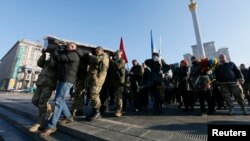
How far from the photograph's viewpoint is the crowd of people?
164 inches

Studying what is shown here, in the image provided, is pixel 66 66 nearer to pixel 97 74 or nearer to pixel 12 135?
pixel 97 74

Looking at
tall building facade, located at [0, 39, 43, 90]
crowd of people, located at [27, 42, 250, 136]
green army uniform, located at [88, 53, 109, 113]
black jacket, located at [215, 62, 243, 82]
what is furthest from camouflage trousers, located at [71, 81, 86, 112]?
tall building facade, located at [0, 39, 43, 90]

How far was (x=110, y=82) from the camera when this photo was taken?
5664 millimetres

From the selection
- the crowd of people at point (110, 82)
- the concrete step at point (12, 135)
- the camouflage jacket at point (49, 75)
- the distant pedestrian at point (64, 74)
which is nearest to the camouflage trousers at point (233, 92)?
the crowd of people at point (110, 82)

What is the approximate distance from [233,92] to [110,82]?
3.85 meters

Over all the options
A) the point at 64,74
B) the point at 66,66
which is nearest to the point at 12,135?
the point at 64,74

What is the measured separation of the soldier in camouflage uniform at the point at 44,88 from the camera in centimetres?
421

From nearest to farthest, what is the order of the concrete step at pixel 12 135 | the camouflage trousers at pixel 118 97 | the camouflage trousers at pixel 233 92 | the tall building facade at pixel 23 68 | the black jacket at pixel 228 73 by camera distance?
1. the concrete step at pixel 12 135
2. the camouflage trousers at pixel 118 97
3. the camouflage trousers at pixel 233 92
4. the black jacket at pixel 228 73
5. the tall building facade at pixel 23 68

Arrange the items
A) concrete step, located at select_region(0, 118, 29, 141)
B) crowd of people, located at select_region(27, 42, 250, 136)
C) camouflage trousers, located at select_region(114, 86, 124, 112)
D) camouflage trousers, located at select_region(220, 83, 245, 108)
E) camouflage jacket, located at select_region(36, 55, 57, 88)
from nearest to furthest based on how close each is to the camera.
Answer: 1. concrete step, located at select_region(0, 118, 29, 141)
2. crowd of people, located at select_region(27, 42, 250, 136)
3. camouflage jacket, located at select_region(36, 55, 57, 88)
4. camouflage trousers, located at select_region(114, 86, 124, 112)
5. camouflage trousers, located at select_region(220, 83, 245, 108)

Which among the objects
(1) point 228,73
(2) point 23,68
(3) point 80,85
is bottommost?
(3) point 80,85

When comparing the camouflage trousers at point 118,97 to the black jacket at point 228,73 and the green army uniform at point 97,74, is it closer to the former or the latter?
the green army uniform at point 97,74

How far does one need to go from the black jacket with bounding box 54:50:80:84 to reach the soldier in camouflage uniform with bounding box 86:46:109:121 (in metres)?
0.56

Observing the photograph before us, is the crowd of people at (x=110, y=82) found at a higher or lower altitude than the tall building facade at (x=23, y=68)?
lower

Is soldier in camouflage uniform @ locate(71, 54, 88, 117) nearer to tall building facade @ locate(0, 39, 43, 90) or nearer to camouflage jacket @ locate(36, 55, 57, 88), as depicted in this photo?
camouflage jacket @ locate(36, 55, 57, 88)
